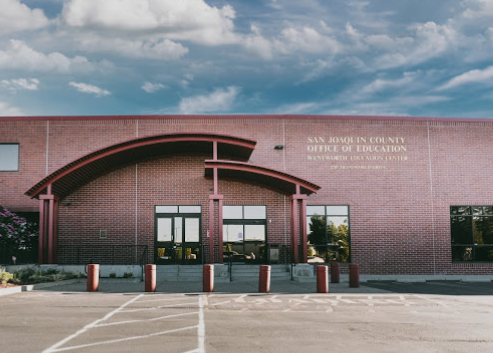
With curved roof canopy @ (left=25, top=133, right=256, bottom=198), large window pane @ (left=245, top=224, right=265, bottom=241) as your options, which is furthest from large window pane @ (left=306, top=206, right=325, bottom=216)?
curved roof canopy @ (left=25, top=133, right=256, bottom=198)

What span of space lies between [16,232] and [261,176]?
10.8 m

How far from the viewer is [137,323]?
32.7 feet

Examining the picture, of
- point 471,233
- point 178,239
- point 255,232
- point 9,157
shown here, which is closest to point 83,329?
point 178,239

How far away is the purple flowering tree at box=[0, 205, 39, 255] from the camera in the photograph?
22031mm

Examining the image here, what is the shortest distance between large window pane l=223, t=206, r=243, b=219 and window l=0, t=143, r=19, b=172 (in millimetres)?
9722

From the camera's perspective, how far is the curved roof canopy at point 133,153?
2114 cm

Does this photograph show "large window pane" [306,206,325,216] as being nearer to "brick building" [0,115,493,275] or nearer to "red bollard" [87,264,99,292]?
"brick building" [0,115,493,275]

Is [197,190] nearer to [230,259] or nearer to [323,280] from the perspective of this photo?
[230,259]

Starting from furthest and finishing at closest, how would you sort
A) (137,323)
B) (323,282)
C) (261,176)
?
(261,176) → (323,282) → (137,323)

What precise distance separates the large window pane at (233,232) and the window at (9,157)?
9.95 m

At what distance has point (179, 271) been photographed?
70.8 feet

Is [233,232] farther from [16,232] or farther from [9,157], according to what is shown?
[9,157]

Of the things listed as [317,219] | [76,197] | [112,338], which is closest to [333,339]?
[112,338]

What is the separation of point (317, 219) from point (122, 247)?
893 cm
